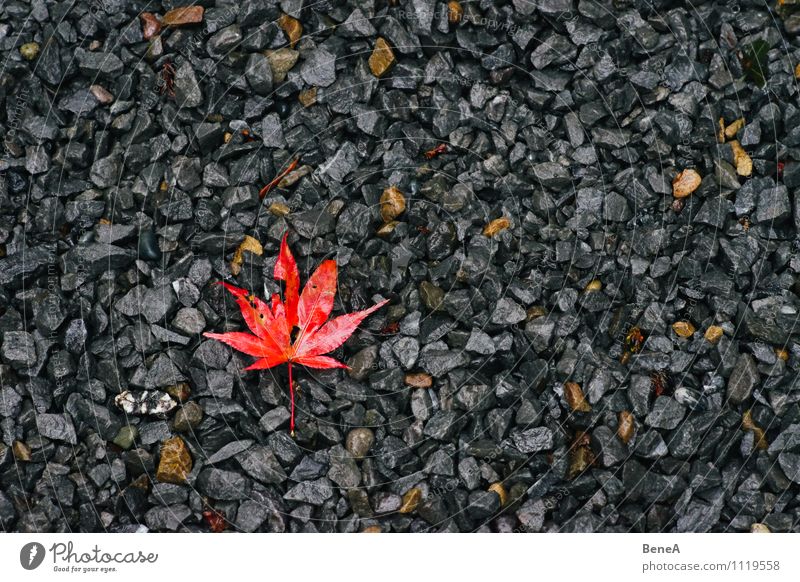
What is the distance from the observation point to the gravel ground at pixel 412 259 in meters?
3.42

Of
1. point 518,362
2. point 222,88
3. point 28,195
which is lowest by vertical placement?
point 518,362

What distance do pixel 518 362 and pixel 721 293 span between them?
0.93 meters

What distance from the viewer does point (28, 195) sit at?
3727mm

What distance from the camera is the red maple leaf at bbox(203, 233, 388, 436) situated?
11.3 feet

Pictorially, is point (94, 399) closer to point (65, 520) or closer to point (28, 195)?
point (65, 520)

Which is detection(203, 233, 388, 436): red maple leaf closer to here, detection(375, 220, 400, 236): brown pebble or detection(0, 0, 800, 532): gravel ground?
detection(0, 0, 800, 532): gravel ground

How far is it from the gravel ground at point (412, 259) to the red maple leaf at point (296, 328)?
0.09 m

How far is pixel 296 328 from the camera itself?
3.49 metres

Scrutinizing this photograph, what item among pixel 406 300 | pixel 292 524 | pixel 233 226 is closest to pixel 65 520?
pixel 292 524

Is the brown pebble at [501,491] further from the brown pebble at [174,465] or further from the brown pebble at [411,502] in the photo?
the brown pebble at [174,465]
